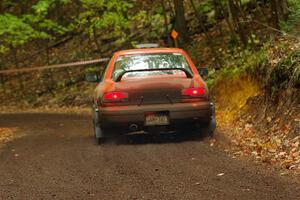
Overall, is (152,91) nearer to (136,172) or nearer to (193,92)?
(193,92)

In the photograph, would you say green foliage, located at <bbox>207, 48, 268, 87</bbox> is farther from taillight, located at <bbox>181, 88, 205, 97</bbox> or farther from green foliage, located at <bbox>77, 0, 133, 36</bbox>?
green foliage, located at <bbox>77, 0, 133, 36</bbox>

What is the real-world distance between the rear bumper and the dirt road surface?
0.44m

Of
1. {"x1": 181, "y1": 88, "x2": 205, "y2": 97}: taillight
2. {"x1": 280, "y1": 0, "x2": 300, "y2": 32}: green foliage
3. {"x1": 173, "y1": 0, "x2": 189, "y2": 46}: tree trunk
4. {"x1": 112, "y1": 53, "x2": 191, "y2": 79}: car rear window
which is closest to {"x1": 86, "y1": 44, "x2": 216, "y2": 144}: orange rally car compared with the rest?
{"x1": 181, "y1": 88, "x2": 205, "y2": 97}: taillight

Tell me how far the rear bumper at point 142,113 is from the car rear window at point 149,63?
0.80 metres

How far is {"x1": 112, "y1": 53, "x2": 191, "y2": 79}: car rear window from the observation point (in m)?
10.1

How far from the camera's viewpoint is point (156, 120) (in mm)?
9508

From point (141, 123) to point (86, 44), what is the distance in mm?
20182

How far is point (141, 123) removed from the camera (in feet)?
31.2

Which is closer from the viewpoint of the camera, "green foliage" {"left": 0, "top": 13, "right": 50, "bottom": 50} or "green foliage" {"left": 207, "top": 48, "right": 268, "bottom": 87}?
"green foliage" {"left": 207, "top": 48, "right": 268, "bottom": 87}

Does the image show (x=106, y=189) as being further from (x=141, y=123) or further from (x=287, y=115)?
(x=287, y=115)

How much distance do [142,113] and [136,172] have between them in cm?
232

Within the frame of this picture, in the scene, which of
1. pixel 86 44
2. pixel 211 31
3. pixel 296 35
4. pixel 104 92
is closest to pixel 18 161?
pixel 104 92

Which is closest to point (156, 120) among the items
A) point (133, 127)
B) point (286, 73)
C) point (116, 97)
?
point (133, 127)

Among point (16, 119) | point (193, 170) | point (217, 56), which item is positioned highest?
point (193, 170)
